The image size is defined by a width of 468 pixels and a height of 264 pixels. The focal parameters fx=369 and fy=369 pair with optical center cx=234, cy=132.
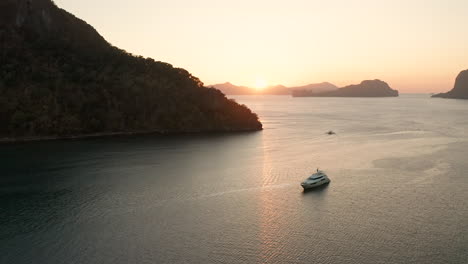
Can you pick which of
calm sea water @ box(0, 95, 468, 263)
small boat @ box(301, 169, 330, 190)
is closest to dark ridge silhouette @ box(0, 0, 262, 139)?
calm sea water @ box(0, 95, 468, 263)

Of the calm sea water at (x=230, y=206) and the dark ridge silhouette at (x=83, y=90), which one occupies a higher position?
the dark ridge silhouette at (x=83, y=90)

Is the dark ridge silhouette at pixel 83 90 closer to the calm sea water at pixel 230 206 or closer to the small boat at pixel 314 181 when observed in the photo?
the calm sea water at pixel 230 206

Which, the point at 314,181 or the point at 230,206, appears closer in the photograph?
the point at 230,206

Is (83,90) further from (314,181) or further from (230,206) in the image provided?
(314,181)

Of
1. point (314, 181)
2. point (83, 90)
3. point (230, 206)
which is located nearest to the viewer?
point (230, 206)

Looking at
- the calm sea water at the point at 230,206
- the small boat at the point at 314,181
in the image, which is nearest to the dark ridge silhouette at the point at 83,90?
the calm sea water at the point at 230,206

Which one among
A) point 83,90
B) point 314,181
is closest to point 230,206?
point 314,181

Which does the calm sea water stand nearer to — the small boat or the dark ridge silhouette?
the small boat
